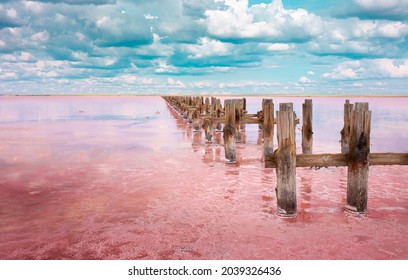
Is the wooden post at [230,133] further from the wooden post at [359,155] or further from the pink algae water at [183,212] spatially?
the wooden post at [359,155]

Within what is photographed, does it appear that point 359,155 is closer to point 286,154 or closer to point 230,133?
point 286,154

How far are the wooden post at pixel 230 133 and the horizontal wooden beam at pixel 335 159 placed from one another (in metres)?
5.39

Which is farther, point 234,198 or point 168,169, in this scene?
point 168,169

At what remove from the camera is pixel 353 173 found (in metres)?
6.85

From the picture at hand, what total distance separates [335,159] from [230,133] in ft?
18.8

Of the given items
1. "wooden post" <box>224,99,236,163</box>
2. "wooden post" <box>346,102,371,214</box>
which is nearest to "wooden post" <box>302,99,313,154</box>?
"wooden post" <box>224,99,236,163</box>

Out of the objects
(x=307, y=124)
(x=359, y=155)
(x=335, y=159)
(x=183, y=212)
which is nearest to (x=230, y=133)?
(x=307, y=124)

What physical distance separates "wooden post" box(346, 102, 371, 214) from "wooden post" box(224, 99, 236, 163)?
5.50 metres

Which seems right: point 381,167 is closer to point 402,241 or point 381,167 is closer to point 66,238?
point 402,241

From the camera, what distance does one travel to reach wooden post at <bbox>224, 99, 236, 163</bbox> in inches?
483

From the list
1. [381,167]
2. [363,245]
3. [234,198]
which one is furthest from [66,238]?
[381,167]

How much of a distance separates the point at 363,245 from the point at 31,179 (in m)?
7.89

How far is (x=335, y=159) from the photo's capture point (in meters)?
6.86

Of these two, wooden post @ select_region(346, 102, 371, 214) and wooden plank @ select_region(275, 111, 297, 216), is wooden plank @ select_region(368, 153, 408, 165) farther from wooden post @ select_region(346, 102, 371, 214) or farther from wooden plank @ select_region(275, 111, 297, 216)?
wooden plank @ select_region(275, 111, 297, 216)
